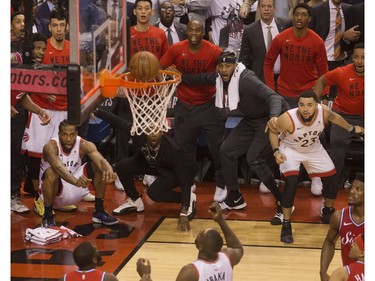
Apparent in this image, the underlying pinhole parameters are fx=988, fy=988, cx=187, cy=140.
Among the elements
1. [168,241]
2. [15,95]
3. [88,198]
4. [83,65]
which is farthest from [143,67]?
[88,198]

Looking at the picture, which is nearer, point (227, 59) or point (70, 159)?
point (227, 59)

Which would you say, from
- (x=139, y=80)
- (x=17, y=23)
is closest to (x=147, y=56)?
(x=139, y=80)

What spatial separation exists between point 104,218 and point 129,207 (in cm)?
46

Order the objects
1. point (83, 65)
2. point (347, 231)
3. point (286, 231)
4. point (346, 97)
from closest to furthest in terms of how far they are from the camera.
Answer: point (83, 65)
point (347, 231)
point (286, 231)
point (346, 97)

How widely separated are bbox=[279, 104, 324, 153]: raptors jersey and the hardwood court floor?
2.78 ft

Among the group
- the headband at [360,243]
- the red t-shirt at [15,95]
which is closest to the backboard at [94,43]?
the red t-shirt at [15,95]

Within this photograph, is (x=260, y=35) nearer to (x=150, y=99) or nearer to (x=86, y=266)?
(x=150, y=99)

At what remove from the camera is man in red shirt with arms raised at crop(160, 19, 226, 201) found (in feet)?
34.2

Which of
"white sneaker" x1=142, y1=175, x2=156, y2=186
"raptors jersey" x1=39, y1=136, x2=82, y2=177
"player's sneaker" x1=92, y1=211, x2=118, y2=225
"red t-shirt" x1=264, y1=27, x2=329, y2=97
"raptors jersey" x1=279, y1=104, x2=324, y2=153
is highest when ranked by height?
"red t-shirt" x1=264, y1=27, x2=329, y2=97

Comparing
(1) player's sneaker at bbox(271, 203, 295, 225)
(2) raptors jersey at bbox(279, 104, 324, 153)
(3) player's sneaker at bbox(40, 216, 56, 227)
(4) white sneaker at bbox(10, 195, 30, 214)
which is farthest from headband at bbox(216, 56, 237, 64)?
(4) white sneaker at bbox(10, 195, 30, 214)

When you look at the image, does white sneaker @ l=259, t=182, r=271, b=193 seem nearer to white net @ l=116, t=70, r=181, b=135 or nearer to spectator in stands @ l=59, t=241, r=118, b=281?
white net @ l=116, t=70, r=181, b=135

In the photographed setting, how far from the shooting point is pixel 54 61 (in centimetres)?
1025

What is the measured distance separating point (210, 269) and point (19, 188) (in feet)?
14.1

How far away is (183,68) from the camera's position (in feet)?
34.4
